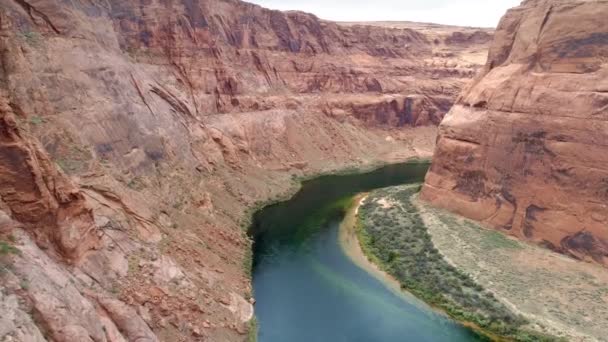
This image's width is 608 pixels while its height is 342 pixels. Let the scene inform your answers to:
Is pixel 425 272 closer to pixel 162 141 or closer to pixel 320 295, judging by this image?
pixel 320 295

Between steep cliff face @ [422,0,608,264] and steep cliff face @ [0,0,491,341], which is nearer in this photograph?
steep cliff face @ [0,0,491,341]

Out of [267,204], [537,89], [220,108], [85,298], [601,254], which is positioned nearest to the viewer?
[85,298]

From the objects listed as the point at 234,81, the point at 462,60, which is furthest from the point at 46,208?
the point at 462,60

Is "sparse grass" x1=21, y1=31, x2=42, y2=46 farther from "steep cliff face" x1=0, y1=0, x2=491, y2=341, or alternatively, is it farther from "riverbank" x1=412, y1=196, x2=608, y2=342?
"riverbank" x1=412, y1=196, x2=608, y2=342

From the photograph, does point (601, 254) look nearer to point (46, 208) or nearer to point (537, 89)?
point (537, 89)

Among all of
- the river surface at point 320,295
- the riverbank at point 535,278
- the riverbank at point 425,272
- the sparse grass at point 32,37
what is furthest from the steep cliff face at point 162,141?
the riverbank at point 535,278

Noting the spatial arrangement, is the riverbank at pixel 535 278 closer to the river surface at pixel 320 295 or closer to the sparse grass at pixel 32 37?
the river surface at pixel 320 295

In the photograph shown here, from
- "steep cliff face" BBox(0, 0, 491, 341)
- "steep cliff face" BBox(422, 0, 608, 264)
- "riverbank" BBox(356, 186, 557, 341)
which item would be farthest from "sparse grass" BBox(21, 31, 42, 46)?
"steep cliff face" BBox(422, 0, 608, 264)
